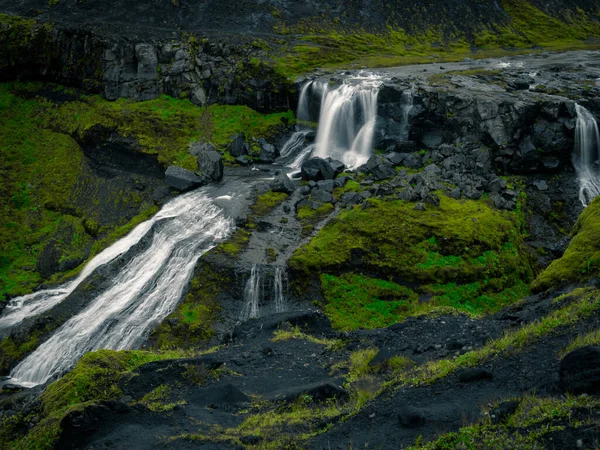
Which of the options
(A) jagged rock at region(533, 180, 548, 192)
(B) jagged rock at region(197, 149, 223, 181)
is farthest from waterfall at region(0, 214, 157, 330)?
(A) jagged rock at region(533, 180, 548, 192)

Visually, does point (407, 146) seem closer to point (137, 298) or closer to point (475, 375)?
point (137, 298)

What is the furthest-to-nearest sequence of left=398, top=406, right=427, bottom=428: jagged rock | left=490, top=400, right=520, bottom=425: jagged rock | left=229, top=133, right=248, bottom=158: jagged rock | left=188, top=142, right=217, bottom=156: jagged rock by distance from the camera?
left=229, top=133, right=248, bottom=158: jagged rock, left=188, top=142, right=217, bottom=156: jagged rock, left=398, top=406, right=427, bottom=428: jagged rock, left=490, top=400, right=520, bottom=425: jagged rock

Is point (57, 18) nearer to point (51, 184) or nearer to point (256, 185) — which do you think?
point (51, 184)

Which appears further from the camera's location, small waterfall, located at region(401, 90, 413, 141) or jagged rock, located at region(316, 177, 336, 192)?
small waterfall, located at region(401, 90, 413, 141)

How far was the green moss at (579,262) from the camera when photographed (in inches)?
736

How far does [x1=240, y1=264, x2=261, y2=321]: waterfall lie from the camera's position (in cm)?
2428

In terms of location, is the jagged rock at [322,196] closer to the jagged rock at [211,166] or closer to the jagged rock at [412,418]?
the jagged rock at [211,166]

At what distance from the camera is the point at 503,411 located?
959 cm

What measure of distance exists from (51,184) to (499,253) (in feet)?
101

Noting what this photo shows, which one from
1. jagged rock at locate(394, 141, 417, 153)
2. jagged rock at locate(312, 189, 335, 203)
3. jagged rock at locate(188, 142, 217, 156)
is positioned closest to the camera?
jagged rock at locate(312, 189, 335, 203)

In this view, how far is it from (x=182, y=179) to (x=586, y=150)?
23.0 metres

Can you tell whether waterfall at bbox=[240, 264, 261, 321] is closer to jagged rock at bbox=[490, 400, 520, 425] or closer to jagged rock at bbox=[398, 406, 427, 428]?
jagged rock at bbox=[398, 406, 427, 428]

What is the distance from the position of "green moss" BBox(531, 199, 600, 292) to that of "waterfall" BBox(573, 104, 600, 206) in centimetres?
1111

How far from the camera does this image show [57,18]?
159 feet
